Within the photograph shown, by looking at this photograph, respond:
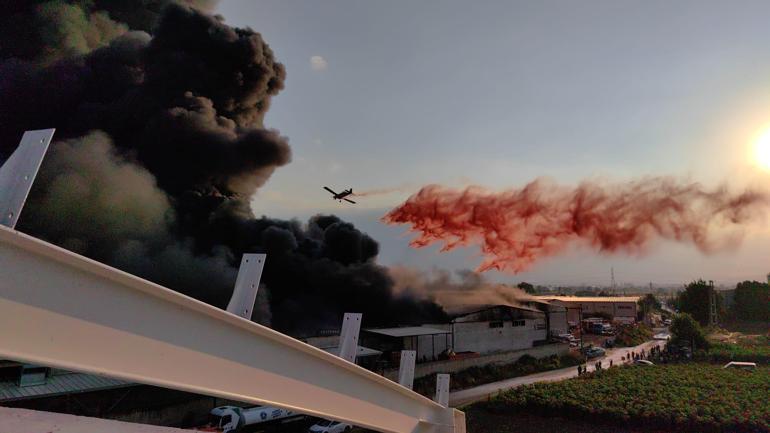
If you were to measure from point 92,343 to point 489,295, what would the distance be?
115 feet

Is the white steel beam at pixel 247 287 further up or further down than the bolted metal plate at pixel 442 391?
further up

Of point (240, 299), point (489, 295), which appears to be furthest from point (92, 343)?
point (489, 295)

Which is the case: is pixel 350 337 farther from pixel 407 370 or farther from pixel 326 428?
pixel 326 428

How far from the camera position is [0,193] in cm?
260

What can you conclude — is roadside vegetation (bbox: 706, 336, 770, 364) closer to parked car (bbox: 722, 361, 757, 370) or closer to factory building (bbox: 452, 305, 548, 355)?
parked car (bbox: 722, 361, 757, 370)

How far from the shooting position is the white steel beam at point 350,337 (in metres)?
5.71

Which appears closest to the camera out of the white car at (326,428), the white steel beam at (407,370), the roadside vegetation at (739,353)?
the white steel beam at (407,370)

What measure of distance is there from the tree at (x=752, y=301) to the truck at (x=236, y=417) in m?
60.4

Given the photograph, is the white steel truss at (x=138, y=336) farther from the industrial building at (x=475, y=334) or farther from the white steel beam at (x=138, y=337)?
the industrial building at (x=475, y=334)

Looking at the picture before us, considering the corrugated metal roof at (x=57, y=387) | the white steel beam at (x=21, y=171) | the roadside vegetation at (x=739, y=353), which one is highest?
the roadside vegetation at (x=739, y=353)

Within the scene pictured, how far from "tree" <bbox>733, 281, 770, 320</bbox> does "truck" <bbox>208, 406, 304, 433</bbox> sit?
60.4 metres

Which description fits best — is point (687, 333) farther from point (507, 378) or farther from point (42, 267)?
point (42, 267)

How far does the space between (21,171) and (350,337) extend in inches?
160

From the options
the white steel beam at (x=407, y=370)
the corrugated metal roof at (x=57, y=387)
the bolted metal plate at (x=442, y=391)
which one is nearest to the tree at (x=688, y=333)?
the bolted metal plate at (x=442, y=391)
